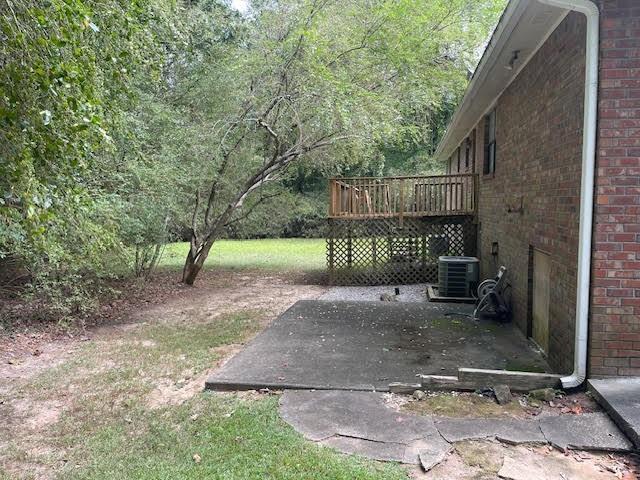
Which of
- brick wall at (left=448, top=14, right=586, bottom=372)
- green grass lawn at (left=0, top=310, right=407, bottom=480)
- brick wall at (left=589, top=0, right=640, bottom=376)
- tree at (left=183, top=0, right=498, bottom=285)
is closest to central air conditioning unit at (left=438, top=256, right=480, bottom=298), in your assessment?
brick wall at (left=448, top=14, right=586, bottom=372)

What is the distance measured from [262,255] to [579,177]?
669 inches

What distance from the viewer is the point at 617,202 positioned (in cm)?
392

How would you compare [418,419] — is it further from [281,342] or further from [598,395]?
[281,342]

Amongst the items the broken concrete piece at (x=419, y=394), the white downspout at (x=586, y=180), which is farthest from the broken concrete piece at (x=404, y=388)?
the white downspout at (x=586, y=180)

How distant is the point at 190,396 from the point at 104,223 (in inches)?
115

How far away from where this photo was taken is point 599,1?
12.6 ft

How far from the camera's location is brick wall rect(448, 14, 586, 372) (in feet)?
14.3

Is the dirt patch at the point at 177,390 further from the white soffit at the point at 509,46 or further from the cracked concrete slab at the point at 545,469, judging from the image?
the white soffit at the point at 509,46


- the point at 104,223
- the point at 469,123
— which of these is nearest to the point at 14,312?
the point at 104,223

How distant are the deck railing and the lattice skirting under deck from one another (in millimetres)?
248

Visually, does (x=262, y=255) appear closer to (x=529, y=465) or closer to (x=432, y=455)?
(x=432, y=455)

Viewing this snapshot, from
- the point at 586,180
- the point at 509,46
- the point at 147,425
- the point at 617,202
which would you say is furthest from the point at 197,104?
the point at 617,202

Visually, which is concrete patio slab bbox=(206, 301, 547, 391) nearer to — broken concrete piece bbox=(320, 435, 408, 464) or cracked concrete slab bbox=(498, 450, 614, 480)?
broken concrete piece bbox=(320, 435, 408, 464)

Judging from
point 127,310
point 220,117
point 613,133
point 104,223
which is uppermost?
point 220,117
